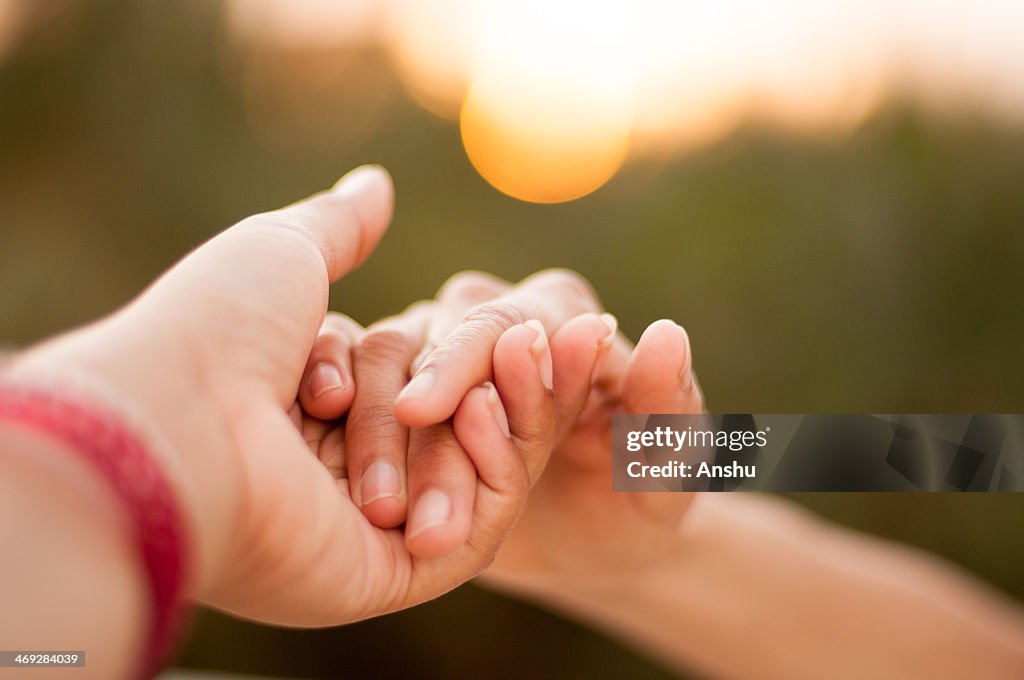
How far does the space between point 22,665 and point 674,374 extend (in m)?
0.92

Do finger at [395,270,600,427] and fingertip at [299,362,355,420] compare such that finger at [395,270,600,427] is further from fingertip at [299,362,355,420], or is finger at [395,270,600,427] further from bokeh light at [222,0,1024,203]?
bokeh light at [222,0,1024,203]

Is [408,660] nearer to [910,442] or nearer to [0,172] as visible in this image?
[910,442]

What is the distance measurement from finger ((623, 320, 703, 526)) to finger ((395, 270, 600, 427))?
163mm

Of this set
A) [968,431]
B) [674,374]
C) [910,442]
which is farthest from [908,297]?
[674,374]

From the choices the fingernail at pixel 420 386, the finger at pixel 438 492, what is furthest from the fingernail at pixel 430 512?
the fingernail at pixel 420 386

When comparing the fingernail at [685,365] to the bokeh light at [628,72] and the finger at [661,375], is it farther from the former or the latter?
the bokeh light at [628,72]

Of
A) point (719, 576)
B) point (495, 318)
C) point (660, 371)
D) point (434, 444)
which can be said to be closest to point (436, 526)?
point (434, 444)

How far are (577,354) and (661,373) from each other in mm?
149

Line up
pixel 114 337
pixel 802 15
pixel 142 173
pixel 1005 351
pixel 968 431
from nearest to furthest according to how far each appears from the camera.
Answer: pixel 114 337 → pixel 968 431 → pixel 1005 351 → pixel 802 15 → pixel 142 173

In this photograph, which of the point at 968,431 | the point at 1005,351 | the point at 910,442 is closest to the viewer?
the point at 910,442

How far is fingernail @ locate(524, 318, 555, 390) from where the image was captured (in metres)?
1.07

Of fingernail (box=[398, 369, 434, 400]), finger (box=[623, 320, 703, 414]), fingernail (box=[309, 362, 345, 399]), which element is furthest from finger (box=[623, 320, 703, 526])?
fingernail (box=[309, 362, 345, 399])

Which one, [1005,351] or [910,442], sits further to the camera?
[1005,351]

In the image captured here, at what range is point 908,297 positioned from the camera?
3252mm
